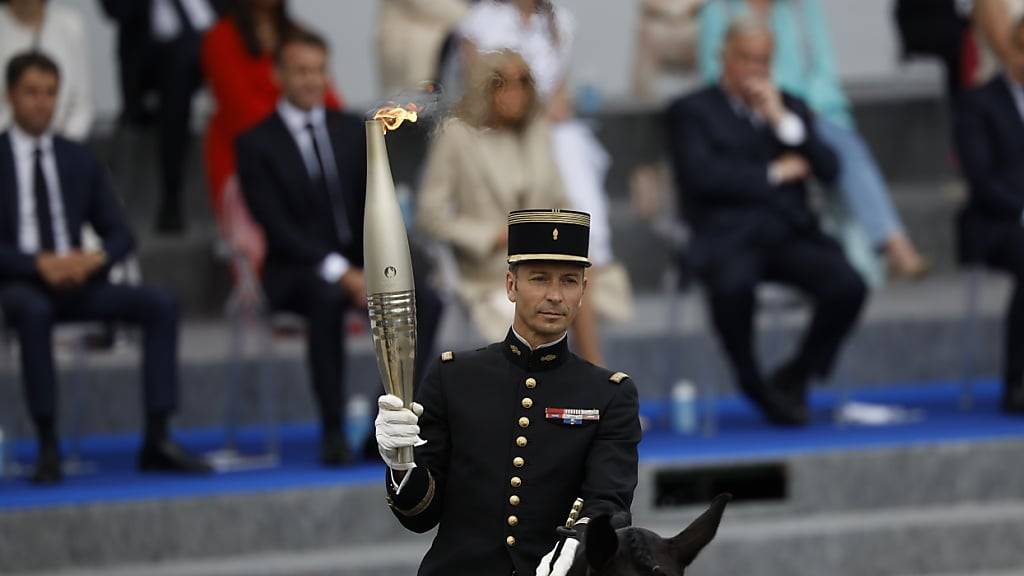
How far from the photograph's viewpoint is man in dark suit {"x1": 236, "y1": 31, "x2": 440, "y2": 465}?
749 centimetres

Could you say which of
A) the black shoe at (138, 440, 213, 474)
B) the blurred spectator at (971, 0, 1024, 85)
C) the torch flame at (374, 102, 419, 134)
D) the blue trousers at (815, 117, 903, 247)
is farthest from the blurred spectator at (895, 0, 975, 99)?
the torch flame at (374, 102, 419, 134)

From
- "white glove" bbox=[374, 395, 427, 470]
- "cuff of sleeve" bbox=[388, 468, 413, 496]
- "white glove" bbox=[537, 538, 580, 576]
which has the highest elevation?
"white glove" bbox=[374, 395, 427, 470]

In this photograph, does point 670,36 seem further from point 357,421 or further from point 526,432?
point 526,432

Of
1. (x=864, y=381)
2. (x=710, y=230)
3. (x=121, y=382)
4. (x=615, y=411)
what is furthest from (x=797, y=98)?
(x=615, y=411)

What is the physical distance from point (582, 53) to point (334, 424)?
5.16m

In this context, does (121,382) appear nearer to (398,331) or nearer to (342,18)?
(342,18)

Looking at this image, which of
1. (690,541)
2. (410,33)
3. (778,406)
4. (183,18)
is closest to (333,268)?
(778,406)

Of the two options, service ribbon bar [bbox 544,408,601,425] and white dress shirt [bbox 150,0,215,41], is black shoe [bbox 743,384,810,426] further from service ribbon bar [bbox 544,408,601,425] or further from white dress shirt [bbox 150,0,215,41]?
service ribbon bar [bbox 544,408,601,425]

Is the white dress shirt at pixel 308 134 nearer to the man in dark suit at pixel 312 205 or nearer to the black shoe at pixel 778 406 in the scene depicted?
the man in dark suit at pixel 312 205

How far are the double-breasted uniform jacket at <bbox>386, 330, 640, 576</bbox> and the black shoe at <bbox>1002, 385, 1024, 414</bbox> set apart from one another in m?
4.63

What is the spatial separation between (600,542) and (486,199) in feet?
15.7

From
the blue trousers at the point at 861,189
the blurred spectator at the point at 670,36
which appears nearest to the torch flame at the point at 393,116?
the blue trousers at the point at 861,189

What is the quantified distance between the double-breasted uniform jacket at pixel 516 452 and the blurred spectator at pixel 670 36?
20.5 feet

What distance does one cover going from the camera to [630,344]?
878 cm
